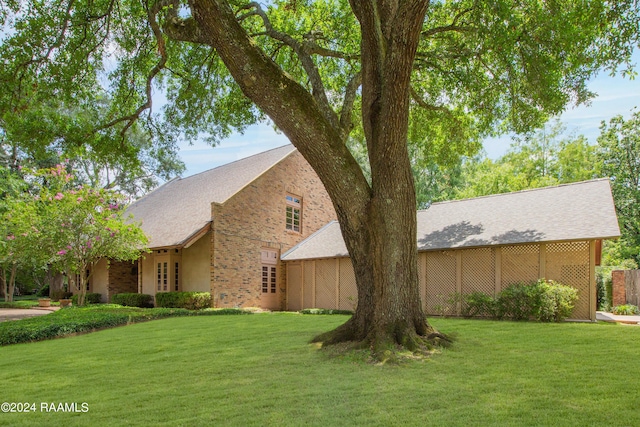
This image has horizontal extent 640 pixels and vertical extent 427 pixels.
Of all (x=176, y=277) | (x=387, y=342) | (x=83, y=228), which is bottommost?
(x=176, y=277)

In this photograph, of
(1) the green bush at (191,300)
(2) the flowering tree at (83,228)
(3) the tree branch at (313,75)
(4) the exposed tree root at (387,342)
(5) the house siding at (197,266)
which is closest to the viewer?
(4) the exposed tree root at (387,342)

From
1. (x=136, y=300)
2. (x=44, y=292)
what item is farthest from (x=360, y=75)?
(x=44, y=292)

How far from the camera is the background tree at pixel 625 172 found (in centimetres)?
2592

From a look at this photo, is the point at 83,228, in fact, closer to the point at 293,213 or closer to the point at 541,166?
the point at 293,213

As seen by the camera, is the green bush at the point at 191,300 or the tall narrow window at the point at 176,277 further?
the tall narrow window at the point at 176,277

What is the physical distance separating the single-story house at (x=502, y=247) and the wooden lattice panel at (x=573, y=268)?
3 centimetres

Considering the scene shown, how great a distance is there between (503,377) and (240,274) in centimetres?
1415

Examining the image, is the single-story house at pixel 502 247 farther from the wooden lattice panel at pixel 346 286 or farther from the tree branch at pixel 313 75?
the tree branch at pixel 313 75

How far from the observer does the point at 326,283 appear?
18469 mm

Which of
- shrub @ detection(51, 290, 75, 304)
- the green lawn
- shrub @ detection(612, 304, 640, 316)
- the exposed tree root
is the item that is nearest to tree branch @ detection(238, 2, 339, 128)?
the exposed tree root

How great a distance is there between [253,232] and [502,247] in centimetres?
1008

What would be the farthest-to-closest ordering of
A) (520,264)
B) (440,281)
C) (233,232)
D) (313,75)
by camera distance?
1. (233,232)
2. (440,281)
3. (520,264)
4. (313,75)

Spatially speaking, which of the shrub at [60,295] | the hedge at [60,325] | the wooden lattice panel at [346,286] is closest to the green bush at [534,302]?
the wooden lattice panel at [346,286]

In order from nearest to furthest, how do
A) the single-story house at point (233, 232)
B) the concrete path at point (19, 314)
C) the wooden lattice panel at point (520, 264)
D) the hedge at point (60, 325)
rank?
the hedge at point (60, 325), the wooden lattice panel at point (520, 264), the concrete path at point (19, 314), the single-story house at point (233, 232)
